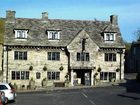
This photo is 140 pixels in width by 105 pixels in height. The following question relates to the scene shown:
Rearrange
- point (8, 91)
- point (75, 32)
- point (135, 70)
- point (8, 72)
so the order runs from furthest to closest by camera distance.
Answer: point (135, 70) < point (75, 32) < point (8, 72) < point (8, 91)

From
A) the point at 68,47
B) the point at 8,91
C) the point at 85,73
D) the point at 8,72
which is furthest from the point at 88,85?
the point at 8,91

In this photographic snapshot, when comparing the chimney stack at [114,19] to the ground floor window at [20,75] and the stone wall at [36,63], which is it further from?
the ground floor window at [20,75]

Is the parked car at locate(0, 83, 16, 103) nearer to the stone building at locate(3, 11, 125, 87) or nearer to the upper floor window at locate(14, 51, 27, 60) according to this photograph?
the stone building at locate(3, 11, 125, 87)

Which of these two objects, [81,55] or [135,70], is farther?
[135,70]

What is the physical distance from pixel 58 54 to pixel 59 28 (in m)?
4.51

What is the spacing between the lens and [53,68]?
208 feet

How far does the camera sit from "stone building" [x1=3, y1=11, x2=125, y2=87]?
6253cm

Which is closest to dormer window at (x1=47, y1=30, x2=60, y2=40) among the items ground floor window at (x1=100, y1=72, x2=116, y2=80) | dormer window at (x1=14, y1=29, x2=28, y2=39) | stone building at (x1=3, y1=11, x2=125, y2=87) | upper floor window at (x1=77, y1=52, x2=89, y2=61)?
stone building at (x1=3, y1=11, x2=125, y2=87)

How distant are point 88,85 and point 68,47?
250 inches

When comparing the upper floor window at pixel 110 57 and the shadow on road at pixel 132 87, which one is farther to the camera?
the upper floor window at pixel 110 57

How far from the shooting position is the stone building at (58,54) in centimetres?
6253

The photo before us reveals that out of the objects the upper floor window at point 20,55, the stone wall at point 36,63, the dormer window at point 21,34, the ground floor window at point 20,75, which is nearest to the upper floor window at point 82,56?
the stone wall at point 36,63

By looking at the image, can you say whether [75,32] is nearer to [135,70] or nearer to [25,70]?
[25,70]

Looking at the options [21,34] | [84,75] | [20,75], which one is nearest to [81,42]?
[84,75]
